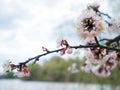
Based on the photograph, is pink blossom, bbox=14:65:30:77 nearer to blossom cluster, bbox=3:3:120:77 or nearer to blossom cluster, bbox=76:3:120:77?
blossom cluster, bbox=3:3:120:77

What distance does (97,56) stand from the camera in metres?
1.31

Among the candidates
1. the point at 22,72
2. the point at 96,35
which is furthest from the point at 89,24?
the point at 22,72

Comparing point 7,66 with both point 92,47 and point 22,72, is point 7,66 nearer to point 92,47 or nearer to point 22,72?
point 22,72

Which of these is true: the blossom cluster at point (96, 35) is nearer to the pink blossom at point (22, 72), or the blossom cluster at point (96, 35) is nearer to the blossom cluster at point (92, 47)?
the blossom cluster at point (92, 47)

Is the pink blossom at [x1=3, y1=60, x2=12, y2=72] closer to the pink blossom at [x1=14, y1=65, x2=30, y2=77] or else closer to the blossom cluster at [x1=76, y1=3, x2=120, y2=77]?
the pink blossom at [x1=14, y1=65, x2=30, y2=77]

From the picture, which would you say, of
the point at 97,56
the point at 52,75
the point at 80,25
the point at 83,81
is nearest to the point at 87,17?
the point at 80,25

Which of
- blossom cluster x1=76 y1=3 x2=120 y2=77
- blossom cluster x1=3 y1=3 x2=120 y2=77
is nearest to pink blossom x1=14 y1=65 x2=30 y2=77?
blossom cluster x1=3 y1=3 x2=120 y2=77

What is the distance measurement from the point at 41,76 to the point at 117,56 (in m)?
24.3

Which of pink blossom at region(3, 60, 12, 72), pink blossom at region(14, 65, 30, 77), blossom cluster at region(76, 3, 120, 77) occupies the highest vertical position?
blossom cluster at region(76, 3, 120, 77)

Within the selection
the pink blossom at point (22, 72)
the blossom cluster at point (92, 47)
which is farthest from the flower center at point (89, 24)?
the pink blossom at point (22, 72)

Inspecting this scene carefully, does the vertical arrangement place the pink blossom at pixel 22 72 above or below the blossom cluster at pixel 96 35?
below

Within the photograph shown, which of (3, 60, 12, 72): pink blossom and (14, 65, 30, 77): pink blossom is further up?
(3, 60, 12, 72): pink blossom

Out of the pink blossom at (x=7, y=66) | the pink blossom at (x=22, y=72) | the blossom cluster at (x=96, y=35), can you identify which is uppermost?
the blossom cluster at (x=96, y=35)

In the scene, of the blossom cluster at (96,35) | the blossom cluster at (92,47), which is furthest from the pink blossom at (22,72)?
the blossom cluster at (96,35)
